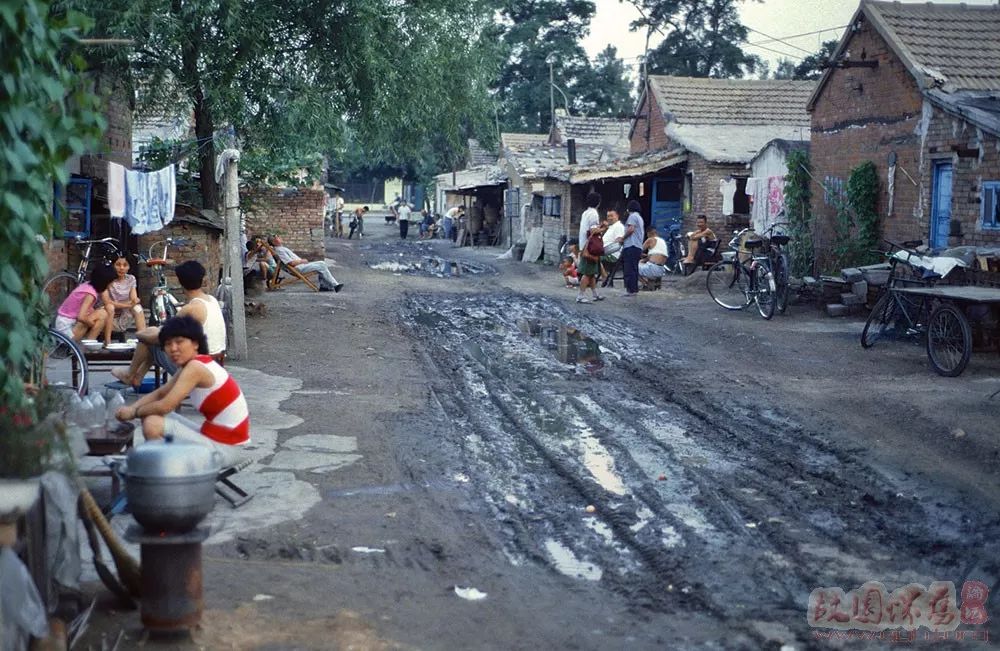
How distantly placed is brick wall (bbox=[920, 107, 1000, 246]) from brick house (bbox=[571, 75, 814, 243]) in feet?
28.0

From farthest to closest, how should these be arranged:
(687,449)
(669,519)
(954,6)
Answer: (954,6), (687,449), (669,519)

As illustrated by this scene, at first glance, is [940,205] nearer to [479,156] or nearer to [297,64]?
[297,64]

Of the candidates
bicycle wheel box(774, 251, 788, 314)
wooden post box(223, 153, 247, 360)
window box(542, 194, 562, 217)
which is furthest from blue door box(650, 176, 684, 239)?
wooden post box(223, 153, 247, 360)

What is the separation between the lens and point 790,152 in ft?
77.2

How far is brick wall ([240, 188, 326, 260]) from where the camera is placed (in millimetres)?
27625

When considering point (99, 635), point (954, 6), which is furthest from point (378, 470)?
point (954, 6)

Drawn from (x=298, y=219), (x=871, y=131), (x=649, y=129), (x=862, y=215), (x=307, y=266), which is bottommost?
(x=307, y=266)

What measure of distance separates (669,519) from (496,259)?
28.8 metres

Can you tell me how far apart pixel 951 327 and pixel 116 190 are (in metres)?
9.62

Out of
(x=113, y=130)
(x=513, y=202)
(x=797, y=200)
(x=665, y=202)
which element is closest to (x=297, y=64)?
(x=113, y=130)

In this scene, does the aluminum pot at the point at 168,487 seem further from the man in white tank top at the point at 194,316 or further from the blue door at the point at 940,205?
the blue door at the point at 940,205

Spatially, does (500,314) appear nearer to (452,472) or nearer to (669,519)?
(452,472)

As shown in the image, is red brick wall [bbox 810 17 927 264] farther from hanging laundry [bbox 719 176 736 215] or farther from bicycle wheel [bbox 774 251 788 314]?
hanging laundry [bbox 719 176 736 215]

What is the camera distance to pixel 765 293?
17594 millimetres
